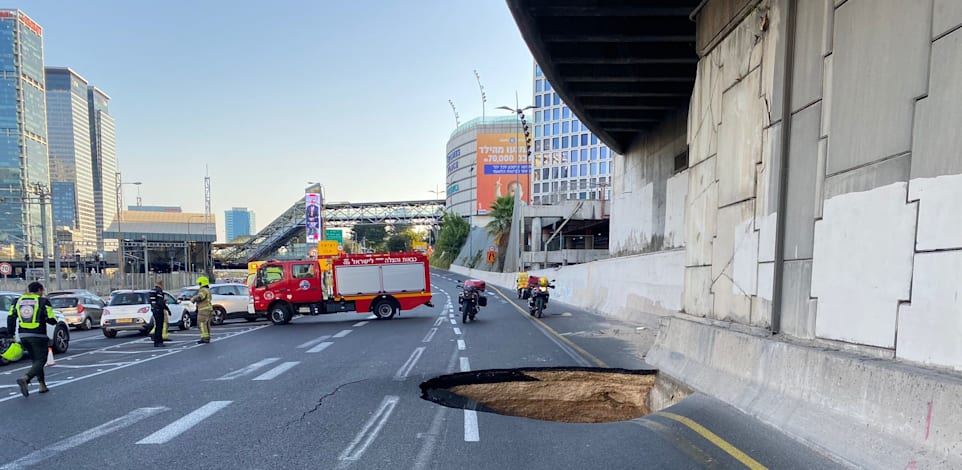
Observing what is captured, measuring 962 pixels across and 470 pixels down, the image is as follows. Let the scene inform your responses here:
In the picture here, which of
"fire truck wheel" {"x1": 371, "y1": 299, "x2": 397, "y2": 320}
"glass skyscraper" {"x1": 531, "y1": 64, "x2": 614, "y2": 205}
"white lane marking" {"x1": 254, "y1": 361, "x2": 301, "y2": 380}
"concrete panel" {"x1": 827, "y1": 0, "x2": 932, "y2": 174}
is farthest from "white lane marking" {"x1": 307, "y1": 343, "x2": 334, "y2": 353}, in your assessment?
"glass skyscraper" {"x1": 531, "y1": 64, "x2": 614, "y2": 205}

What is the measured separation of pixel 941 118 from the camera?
144 inches

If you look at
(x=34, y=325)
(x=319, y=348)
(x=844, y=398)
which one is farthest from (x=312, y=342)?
(x=844, y=398)

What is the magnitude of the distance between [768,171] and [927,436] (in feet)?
11.3

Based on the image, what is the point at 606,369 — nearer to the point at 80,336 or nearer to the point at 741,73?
the point at 741,73

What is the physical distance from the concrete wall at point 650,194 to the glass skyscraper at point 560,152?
230ft

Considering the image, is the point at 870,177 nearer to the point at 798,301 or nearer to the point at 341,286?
the point at 798,301

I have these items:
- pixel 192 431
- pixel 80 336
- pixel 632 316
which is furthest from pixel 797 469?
pixel 80 336

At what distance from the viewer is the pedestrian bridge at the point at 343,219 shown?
58.5 metres

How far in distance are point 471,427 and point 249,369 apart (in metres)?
5.54

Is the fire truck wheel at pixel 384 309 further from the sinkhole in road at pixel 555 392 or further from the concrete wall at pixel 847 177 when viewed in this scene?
the concrete wall at pixel 847 177

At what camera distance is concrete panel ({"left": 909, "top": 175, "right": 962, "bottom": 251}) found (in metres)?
3.50

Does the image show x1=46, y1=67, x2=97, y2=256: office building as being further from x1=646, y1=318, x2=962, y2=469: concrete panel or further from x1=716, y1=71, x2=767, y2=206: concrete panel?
x1=646, y1=318, x2=962, y2=469: concrete panel

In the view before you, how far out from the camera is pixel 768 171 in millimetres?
5938

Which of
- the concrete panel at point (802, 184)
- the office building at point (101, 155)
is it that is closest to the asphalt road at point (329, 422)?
the concrete panel at point (802, 184)
